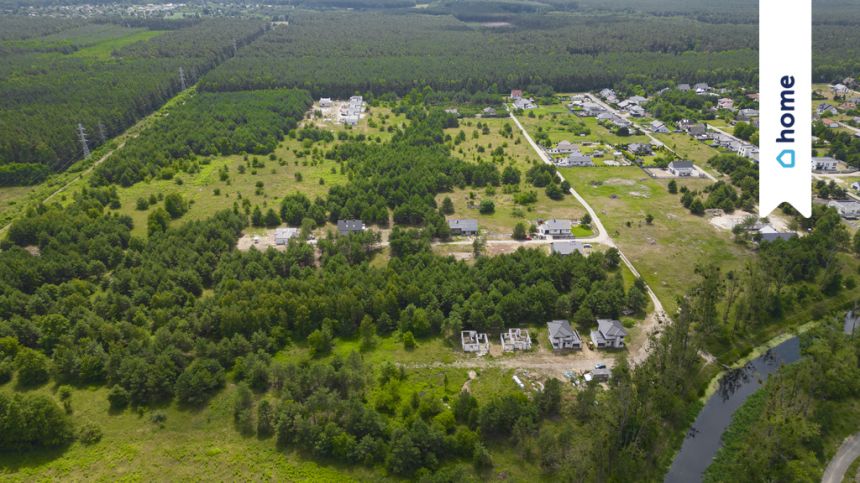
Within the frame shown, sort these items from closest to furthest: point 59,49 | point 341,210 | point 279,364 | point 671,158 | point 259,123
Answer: point 279,364 → point 341,210 → point 671,158 → point 259,123 → point 59,49

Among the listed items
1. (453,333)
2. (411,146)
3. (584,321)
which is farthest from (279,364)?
(411,146)

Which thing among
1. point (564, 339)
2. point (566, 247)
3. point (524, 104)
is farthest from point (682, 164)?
point (564, 339)

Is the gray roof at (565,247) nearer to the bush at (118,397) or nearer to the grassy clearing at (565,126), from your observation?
the bush at (118,397)

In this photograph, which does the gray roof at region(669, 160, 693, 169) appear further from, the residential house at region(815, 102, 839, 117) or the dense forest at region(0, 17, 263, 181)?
the dense forest at region(0, 17, 263, 181)

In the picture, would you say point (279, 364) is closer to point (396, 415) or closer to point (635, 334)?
point (396, 415)

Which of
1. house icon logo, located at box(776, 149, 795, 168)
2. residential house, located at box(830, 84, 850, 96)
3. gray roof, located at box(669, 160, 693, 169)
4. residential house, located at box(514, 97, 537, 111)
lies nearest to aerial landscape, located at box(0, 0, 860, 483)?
gray roof, located at box(669, 160, 693, 169)

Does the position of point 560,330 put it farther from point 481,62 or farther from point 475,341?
point 481,62
